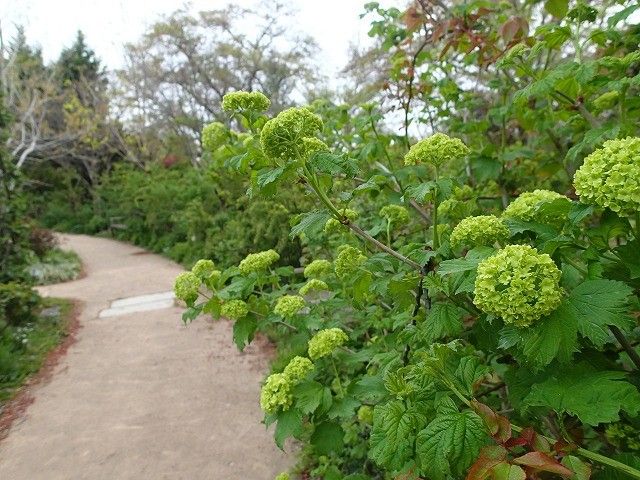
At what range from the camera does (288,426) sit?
1966 millimetres

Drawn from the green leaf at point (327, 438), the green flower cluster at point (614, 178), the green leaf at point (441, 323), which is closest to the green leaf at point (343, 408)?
the green leaf at point (327, 438)

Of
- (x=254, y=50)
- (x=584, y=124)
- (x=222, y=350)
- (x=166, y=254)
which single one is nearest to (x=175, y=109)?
(x=254, y=50)

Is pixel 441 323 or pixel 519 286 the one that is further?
pixel 441 323

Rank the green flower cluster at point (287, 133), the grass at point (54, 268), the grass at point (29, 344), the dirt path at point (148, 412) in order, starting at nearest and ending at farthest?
the green flower cluster at point (287, 133) → the dirt path at point (148, 412) → the grass at point (29, 344) → the grass at point (54, 268)

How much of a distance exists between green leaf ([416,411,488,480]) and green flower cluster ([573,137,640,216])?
65 cm

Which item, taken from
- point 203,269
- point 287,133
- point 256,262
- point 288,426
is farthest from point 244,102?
point 288,426

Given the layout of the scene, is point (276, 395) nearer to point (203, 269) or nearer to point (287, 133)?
point (203, 269)

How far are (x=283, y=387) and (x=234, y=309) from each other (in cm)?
51

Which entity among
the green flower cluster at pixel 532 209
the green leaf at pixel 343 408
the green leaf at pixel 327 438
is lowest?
the green leaf at pixel 327 438

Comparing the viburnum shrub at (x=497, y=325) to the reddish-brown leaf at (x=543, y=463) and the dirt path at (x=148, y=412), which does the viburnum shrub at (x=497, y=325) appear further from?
the dirt path at (x=148, y=412)

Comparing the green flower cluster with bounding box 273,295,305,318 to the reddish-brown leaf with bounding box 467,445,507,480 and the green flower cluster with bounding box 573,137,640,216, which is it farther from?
the green flower cluster with bounding box 573,137,640,216

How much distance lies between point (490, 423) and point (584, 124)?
79.6 inches

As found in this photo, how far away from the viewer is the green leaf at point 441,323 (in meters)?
1.38

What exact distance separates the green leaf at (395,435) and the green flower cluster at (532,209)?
27.8 inches
